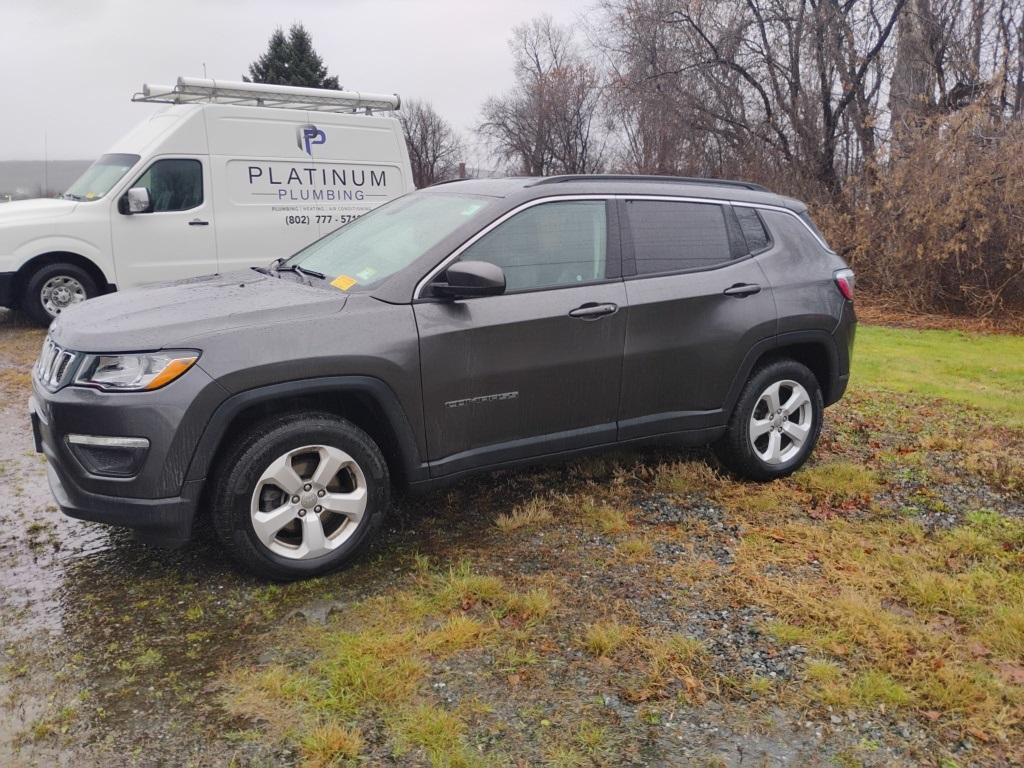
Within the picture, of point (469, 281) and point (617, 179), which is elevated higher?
point (617, 179)

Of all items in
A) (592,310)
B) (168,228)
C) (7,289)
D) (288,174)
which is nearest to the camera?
(592,310)

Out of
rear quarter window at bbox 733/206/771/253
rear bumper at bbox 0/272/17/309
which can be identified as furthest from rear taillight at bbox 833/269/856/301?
rear bumper at bbox 0/272/17/309

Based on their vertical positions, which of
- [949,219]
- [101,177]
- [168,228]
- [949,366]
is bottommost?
[949,366]

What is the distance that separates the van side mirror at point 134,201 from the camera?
9336 mm

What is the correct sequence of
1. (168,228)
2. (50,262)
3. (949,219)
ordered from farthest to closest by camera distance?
1. (949,219)
2. (168,228)
3. (50,262)

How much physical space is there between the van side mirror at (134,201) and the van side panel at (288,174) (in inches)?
30.3

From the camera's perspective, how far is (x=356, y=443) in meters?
3.64

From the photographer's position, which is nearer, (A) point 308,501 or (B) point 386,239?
(A) point 308,501

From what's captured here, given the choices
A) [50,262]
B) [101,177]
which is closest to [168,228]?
[101,177]

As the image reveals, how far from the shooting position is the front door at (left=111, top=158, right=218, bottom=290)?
9469 mm

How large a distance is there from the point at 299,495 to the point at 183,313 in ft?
3.00

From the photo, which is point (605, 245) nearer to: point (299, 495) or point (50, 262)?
point (299, 495)

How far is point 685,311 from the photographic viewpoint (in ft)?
14.8

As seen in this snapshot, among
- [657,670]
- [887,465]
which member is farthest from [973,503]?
[657,670]
